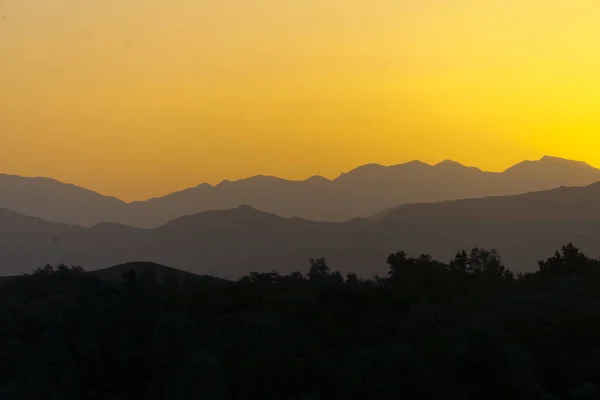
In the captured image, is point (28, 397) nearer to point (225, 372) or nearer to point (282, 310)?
point (225, 372)

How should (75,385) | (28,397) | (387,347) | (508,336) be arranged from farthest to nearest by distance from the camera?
(508,336) → (387,347) → (28,397) → (75,385)

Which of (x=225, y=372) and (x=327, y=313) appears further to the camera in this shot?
(x=327, y=313)

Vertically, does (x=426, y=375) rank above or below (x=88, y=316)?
below

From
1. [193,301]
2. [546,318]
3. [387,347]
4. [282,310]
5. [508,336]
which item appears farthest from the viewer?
[193,301]

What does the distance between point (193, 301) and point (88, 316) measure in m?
21.8

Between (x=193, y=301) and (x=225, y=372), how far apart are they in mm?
16726

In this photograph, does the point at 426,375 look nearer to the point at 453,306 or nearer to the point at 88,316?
the point at 88,316

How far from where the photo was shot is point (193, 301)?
1743 inches

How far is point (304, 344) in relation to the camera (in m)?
31.4

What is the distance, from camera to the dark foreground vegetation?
73.0ft

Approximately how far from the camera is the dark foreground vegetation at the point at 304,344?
73.0ft

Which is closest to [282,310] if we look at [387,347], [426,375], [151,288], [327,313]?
[327,313]

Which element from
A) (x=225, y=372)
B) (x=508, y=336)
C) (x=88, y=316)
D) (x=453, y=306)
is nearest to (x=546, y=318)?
(x=508, y=336)

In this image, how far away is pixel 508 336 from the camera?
3222 centimetres
